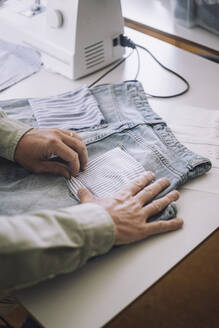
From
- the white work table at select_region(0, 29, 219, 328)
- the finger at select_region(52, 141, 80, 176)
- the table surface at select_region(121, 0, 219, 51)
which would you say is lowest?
the white work table at select_region(0, 29, 219, 328)

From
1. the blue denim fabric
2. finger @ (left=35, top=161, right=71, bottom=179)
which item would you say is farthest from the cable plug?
finger @ (left=35, top=161, right=71, bottom=179)

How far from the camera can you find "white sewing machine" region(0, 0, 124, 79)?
1.16 m

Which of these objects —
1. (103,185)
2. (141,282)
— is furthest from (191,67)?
(141,282)

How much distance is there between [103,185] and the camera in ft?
2.87

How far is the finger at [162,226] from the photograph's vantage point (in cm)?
80

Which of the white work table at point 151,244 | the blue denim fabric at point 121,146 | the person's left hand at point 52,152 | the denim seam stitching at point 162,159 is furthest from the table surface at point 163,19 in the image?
the person's left hand at point 52,152

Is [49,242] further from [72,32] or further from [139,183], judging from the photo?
[72,32]

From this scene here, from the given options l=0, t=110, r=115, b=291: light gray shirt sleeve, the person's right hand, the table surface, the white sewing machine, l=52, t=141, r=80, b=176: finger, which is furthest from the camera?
the table surface

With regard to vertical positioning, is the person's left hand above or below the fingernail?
above

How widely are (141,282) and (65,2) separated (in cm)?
77

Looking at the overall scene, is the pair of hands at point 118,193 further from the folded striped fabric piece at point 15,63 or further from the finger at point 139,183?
the folded striped fabric piece at point 15,63

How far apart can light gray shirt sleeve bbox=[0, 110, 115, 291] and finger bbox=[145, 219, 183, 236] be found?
79 millimetres

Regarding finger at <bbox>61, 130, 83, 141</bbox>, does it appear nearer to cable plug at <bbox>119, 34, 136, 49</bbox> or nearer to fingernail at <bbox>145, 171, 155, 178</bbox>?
fingernail at <bbox>145, 171, 155, 178</bbox>

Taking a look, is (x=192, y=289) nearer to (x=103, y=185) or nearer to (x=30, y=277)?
(x=103, y=185)
